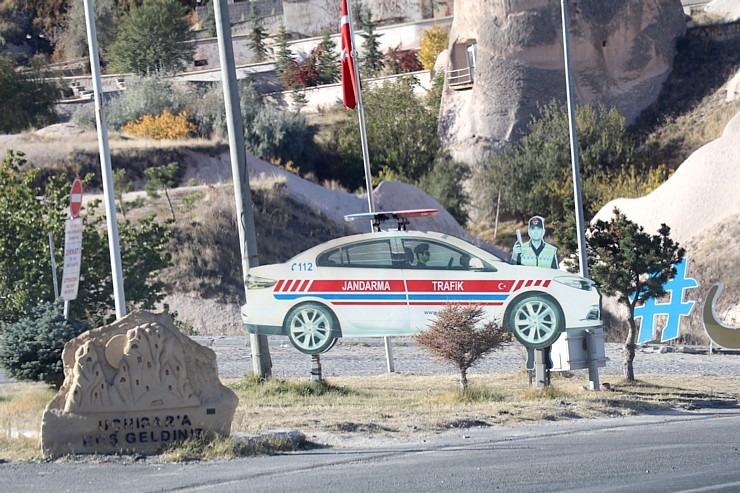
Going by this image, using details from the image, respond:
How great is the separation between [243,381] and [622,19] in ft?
143

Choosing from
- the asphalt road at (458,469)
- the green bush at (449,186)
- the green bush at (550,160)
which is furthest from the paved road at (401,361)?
the green bush at (550,160)

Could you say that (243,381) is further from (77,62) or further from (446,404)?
(77,62)

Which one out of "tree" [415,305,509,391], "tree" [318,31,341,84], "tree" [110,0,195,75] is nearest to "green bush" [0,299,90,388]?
"tree" [415,305,509,391]

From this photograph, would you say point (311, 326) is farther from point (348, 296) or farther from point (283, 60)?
point (283, 60)

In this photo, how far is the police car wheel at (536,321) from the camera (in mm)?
15938

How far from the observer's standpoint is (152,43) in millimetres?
77312

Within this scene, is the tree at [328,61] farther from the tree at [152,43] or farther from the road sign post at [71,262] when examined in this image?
the road sign post at [71,262]

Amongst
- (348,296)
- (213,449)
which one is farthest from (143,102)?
(213,449)

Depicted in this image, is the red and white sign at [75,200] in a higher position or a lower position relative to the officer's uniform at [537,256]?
higher

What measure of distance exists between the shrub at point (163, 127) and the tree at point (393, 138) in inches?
317

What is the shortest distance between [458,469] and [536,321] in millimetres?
5160

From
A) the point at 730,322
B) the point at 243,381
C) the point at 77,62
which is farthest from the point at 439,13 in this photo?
the point at 243,381

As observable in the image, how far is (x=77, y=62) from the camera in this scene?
83.8 metres

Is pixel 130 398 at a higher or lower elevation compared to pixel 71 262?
lower
